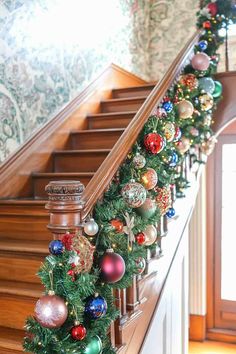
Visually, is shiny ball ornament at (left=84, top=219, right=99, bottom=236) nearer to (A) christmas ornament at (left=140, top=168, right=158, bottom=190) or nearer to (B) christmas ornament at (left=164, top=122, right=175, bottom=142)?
(A) christmas ornament at (left=140, top=168, right=158, bottom=190)

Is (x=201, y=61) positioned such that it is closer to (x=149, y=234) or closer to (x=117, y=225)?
(x=149, y=234)

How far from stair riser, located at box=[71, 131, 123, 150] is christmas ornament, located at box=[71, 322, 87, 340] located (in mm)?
1993

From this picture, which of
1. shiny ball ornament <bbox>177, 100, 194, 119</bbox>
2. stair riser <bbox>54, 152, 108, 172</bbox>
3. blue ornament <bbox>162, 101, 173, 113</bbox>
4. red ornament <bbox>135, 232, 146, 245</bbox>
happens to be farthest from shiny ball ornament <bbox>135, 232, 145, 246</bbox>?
stair riser <bbox>54, 152, 108, 172</bbox>

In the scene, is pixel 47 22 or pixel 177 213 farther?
pixel 47 22

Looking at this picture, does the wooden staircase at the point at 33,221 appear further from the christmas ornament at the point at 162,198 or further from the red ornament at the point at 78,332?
the christmas ornament at the point at 162,198

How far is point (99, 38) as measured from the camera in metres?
3.84

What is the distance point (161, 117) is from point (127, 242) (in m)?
0.80

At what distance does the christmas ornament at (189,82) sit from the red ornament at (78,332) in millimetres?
1892

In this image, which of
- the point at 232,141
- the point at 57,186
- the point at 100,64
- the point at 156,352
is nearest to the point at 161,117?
the point at 57,186

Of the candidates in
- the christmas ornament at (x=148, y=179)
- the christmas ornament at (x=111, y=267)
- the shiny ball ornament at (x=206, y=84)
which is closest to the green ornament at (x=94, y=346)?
the christmas ornament at (x=111, y=267)

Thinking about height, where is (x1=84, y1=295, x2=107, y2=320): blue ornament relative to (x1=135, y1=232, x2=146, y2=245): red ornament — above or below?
below

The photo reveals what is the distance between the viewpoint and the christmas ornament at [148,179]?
1793 millimetres

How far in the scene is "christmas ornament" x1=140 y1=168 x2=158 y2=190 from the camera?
179 cm

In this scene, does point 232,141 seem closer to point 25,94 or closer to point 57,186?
point 25,94
